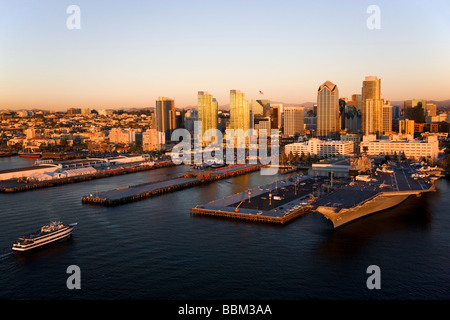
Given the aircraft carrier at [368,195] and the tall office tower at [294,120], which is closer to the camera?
the aircraft carrier at [368,195]

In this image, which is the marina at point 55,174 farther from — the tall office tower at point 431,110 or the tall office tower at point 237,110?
the tall office tower at point 431,110

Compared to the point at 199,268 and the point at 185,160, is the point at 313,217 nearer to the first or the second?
the point at 199,268

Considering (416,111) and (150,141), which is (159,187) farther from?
(416,111)

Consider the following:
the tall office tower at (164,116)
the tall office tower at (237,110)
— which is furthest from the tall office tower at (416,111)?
the tall office tower at (164,116)

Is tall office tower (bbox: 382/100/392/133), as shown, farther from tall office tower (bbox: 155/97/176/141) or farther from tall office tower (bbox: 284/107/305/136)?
tall office tower (bbox: 155/97/176/141)

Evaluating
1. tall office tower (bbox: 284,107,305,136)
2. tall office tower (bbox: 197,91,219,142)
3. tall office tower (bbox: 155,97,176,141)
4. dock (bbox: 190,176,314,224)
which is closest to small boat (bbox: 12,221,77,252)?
dock (bbox: 190,176,314,224)
